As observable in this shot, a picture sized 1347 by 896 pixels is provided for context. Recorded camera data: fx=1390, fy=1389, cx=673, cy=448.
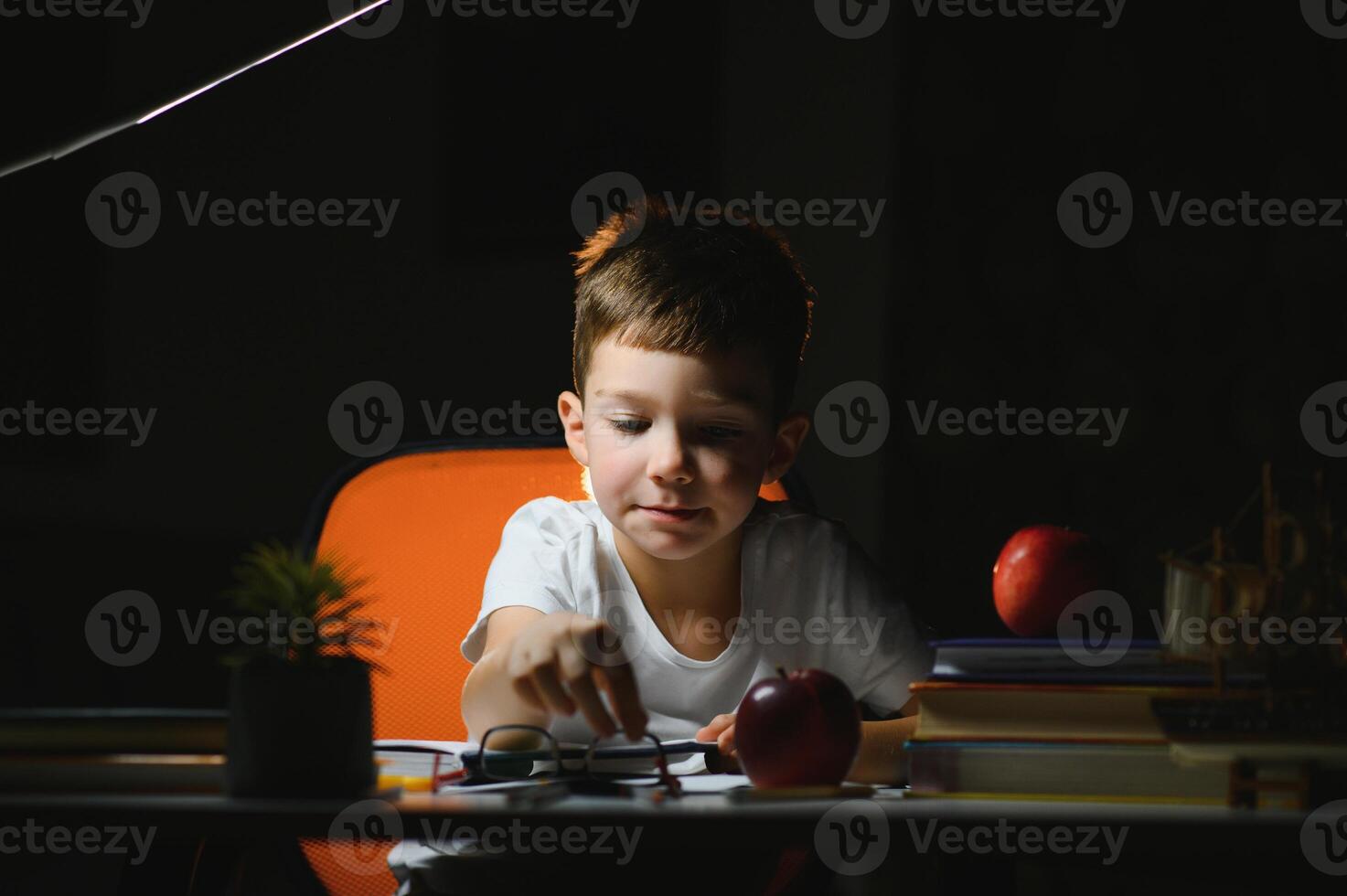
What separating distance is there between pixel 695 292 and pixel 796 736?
0.67 m

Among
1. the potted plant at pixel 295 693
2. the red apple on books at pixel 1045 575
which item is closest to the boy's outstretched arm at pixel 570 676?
the potted plant at pixel 295 693

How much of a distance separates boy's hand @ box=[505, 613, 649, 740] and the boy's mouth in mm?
435

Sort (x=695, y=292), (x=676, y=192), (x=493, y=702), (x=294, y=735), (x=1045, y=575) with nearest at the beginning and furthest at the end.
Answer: (x=294, y=735)
(x=1045, y=575)
(x=493, y=702)
(x=695, y=292)
(x=676, y=192)

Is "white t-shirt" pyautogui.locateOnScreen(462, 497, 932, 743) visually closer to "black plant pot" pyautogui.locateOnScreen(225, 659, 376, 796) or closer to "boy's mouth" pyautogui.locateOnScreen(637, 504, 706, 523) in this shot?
"boy's mouth" pyautogui.locateOnScreen(637, 504, 706, 523)

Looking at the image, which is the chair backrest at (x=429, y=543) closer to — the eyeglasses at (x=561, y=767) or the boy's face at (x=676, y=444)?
the boy's face at (x=676, y=444)

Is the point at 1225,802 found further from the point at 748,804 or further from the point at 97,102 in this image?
the point at 97,102

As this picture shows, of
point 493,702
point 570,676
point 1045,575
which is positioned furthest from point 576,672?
point 1045,575

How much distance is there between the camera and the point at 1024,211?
7.63 feet

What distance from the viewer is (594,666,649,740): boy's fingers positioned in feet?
3.01

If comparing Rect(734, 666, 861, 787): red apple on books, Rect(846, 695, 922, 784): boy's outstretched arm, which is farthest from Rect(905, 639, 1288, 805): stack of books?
Rect(846, 695, 922, 784): boy's outstretched arm

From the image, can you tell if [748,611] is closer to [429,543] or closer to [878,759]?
[429,543]

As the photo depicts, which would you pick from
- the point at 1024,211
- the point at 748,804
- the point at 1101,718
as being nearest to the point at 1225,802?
the point at 1101,718

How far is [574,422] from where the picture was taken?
163 cm

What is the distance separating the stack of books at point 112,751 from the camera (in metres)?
0.80
